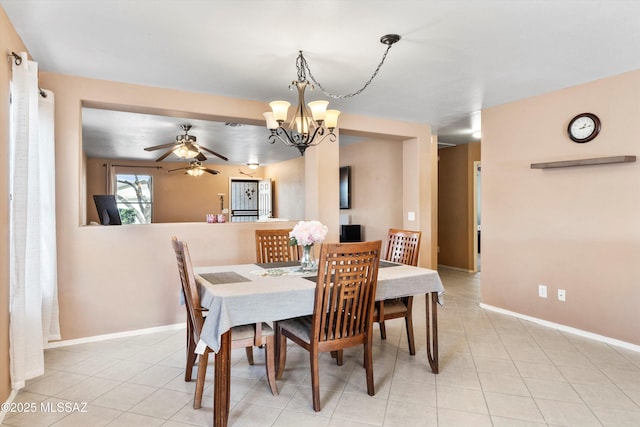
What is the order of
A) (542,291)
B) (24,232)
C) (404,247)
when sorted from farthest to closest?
(542,291)
(404,247)
(24,232)

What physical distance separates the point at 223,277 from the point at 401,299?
138 cm

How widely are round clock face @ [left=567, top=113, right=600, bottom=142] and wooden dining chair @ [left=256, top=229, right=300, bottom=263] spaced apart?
9.20 feet

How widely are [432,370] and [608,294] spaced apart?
1.86 metres

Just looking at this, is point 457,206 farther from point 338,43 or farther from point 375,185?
point 338,43

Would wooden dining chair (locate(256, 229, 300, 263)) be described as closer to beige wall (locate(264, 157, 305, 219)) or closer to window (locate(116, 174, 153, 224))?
beige wall (locate(264, 157, 305, 219))

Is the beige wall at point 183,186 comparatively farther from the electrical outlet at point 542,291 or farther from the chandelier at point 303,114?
the chandelier at point 303,114

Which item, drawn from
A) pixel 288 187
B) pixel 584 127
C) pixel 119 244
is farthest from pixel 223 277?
pixel 288 187

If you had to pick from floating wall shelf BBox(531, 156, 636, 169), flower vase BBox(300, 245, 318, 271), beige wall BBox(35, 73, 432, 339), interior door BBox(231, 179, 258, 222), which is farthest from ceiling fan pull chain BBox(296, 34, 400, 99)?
interior door BBox(231, 179, 258, 222)

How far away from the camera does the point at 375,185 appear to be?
19.4ft

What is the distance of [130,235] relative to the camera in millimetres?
3346

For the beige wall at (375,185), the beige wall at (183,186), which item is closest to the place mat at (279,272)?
the beige wall at (375,185)

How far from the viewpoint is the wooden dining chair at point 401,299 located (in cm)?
263

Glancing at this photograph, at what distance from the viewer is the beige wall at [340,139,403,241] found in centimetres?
554

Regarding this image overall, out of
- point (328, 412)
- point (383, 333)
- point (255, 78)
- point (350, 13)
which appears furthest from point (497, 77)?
point (328, 412)
